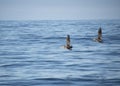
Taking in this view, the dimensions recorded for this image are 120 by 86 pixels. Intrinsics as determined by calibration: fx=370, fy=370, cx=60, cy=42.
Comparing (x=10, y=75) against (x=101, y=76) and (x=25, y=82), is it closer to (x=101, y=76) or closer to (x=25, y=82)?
(x=25, y=82)

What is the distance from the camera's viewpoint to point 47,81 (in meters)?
32.0

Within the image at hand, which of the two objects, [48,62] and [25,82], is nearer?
[25,82]

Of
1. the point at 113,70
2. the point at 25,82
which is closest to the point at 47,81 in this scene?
the point at 25,82

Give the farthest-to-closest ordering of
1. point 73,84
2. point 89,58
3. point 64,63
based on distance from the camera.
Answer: point 89,58, point 64,63, point 73,84

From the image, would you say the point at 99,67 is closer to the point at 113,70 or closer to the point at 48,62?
the point at 113,70

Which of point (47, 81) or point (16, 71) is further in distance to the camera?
point (16, 71)

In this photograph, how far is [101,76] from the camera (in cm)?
3406

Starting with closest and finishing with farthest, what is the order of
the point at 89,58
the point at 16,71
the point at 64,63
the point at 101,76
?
the point at 101,76, the point at 16,71, the point at 64,63, the point at 89,58

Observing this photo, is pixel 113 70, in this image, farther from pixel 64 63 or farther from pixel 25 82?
pixel 25 82

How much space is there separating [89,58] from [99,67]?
745 cm

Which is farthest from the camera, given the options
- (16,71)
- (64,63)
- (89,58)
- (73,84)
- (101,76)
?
(89,58)

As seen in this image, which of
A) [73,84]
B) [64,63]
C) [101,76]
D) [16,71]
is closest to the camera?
[73,84]

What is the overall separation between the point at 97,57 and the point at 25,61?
9.55 m

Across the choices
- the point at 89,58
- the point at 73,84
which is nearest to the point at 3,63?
the point at 89,58
